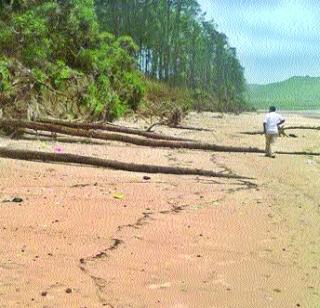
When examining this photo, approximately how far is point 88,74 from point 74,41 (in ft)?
6.85

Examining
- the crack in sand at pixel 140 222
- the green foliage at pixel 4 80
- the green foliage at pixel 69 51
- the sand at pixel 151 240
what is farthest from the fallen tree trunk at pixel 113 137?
the crack in sand at pixel 140 222

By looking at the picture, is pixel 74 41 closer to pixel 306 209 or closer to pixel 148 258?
pixel 306 209

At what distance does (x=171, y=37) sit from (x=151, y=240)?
212ft

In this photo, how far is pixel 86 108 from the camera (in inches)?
762

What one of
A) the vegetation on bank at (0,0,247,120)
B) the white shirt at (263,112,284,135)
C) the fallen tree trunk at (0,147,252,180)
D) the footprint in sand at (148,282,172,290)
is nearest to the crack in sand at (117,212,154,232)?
the footprint in sand at (148,282,172,290)

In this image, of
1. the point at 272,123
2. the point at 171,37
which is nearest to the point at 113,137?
the point at 272,123

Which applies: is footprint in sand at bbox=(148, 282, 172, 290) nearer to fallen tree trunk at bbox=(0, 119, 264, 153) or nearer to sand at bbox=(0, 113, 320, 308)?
sand at bbox=(0, 113, 320, 308)

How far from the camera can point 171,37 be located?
68750 millimetres

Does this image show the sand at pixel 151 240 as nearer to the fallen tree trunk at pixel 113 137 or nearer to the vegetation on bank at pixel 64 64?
the fallen tree trunk at pixel 113 137

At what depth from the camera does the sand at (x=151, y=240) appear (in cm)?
428

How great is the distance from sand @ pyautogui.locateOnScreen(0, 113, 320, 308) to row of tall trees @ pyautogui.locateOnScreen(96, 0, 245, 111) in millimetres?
43307

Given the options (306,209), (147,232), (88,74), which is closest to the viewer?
(147,232)

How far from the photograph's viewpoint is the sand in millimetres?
4281

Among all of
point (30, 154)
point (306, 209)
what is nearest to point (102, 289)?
point (306, 209)
